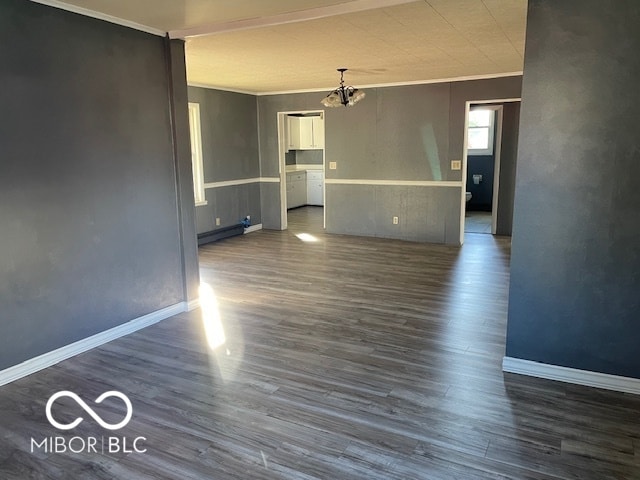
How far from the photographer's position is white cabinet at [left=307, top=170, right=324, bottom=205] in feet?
37.1

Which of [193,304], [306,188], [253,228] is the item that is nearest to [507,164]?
[253,228]

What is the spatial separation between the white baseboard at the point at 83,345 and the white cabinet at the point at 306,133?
6643 mm

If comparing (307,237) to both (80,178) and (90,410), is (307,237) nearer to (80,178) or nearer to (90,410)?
(80,178)

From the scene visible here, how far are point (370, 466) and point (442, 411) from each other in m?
0.64

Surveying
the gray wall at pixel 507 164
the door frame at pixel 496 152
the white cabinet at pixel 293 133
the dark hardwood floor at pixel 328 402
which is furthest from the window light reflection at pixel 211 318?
the white cabinet at pixel 293 133

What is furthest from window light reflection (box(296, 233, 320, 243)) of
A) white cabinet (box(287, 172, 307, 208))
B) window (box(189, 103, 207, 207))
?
white cabinet (box(287, 172, 307, 208))

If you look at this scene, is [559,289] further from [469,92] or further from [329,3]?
[469,92]

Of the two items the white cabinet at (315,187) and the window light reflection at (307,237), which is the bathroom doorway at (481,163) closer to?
the white cabinet at (315,187)

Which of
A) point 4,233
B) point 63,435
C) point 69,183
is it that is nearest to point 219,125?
point 69,183

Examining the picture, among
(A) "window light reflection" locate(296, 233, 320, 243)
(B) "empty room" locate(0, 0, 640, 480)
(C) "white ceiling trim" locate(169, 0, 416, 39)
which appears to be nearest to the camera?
(B) "empty room" locate(0, 0, 640, 480)

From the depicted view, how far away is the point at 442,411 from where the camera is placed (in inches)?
102

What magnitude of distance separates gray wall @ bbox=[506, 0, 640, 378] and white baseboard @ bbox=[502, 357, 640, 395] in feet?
0.12

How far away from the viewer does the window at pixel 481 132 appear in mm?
9930

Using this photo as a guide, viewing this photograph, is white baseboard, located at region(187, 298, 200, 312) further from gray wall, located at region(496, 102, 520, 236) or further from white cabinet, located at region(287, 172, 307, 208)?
white cabinet, located at region(287, 172, 307, 208)
